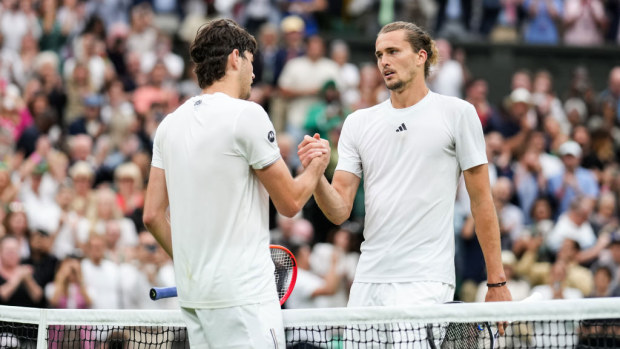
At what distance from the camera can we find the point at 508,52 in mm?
Result: 19391

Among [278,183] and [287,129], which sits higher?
[287,129]

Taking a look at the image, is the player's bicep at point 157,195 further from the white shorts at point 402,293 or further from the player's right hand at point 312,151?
the white shorts at point 402,293

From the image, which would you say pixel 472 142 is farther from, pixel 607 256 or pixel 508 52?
pixel 508 52

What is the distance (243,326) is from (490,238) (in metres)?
1.63

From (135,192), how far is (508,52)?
28.2ft

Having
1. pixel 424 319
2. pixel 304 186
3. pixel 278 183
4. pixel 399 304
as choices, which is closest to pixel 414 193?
pixel 399 304

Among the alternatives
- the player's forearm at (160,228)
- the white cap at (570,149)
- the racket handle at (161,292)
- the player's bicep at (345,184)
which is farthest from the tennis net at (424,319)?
the white cap at (570,149)

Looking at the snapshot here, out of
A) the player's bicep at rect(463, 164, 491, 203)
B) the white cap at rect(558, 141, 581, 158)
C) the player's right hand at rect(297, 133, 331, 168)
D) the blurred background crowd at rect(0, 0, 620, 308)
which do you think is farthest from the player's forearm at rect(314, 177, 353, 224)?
the white cap at rect(558, 141, 581, 158)

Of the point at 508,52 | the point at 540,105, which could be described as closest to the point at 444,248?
the point at 540,105

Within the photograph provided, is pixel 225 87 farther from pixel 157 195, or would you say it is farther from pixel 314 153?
pixel 157 195

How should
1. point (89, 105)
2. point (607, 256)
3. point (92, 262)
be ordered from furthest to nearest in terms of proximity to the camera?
point (89, 105)
point (607, 256)
point (92, 262)

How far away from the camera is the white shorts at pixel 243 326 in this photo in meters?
5.18

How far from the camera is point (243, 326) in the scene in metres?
5.18

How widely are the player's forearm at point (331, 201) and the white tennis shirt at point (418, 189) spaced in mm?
153
